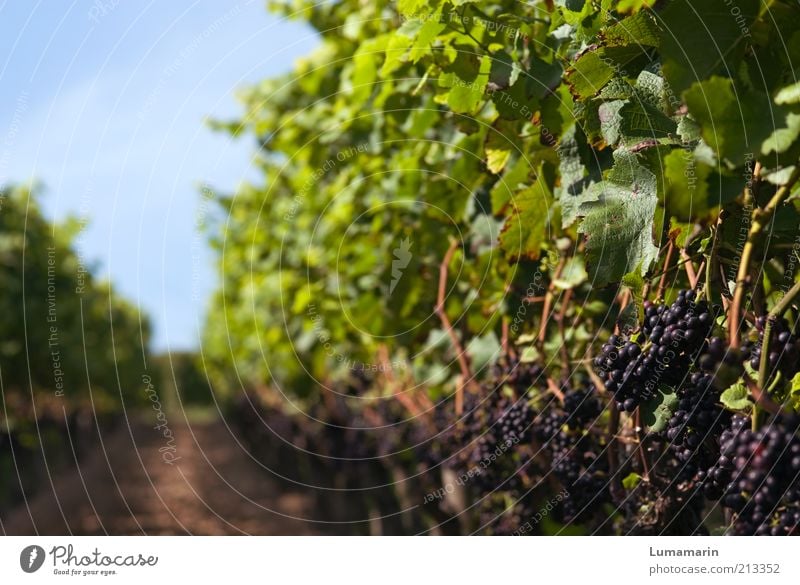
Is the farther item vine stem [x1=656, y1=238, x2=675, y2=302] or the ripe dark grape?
vine stem [x1=656, y1=238, x2=675, y2=302]

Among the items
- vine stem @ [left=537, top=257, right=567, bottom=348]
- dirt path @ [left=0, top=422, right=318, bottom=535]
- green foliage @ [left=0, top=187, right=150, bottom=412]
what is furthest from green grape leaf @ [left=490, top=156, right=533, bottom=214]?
green foliage @ [left=0, top=187, right=150, bottom=412]

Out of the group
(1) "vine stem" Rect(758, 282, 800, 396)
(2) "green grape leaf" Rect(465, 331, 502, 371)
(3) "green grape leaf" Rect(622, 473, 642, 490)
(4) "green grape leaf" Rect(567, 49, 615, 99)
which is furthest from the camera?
(2) "green grape leaf" Rect(465, 331, 502, 371)

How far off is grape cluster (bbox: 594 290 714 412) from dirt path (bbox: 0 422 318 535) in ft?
21.0

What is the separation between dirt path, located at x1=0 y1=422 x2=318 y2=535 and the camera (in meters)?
12.7

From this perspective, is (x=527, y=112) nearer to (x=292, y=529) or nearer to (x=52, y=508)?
(x=292, y=529)

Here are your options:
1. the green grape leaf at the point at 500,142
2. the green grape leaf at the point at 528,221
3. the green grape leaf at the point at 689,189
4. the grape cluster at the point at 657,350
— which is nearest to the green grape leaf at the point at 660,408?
the grape cluster at the point at 657,350

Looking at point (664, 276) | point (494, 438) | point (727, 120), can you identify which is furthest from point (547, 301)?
point (727, 120)

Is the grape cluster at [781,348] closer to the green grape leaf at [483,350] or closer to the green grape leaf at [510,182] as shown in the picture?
the green grape leaf at [510,182]

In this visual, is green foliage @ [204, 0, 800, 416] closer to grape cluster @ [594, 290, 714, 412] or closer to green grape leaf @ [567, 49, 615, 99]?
green grape leaf @ [567, 49, 615, 99]

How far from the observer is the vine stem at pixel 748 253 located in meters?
1.59

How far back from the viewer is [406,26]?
2.89m

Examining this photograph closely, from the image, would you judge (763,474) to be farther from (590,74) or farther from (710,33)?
(590,74)

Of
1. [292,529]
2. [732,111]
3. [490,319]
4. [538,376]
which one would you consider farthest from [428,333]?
[292,529]
